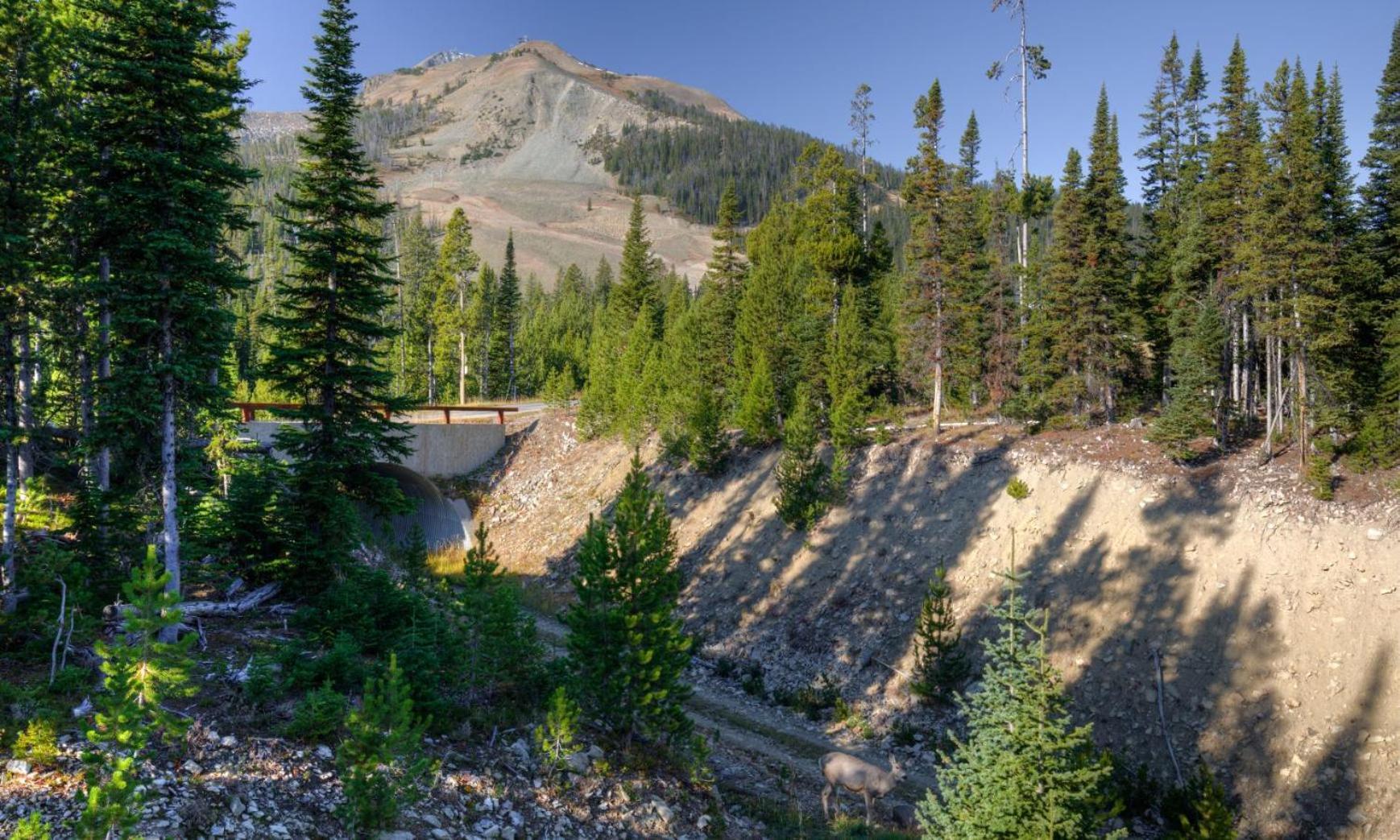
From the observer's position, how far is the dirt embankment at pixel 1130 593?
51.3 feet

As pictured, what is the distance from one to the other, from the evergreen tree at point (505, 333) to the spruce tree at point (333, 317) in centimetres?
4936

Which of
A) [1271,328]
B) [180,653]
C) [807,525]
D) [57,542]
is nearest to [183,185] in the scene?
[57,542]

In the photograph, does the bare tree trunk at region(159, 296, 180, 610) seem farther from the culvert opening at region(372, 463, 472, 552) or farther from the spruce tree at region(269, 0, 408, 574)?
the culvert opening at region(372, 463, 472, 552)

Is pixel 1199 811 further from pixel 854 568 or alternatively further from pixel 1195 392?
pixel 1195 392

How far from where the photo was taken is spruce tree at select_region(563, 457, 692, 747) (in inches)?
547

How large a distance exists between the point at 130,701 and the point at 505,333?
6456 centimetres

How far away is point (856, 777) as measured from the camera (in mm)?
15625

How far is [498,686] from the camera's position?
15.0 m

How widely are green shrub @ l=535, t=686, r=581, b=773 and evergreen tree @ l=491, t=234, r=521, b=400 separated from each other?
58.4 metres

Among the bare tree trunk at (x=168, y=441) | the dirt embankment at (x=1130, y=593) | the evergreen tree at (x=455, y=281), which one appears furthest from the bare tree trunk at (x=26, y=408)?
the evergreen tree at (x=455, y=281)

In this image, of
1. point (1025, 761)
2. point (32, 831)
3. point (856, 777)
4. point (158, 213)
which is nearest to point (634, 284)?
point (158, 213)

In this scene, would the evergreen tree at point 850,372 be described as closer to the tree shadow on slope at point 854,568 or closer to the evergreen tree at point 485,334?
the tree shadow on slope at point 854,568

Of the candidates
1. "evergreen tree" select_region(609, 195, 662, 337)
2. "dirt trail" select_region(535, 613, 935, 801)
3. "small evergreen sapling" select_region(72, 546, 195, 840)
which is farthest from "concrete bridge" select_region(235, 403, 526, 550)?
"small evergreen sapling" select_region(72, 546, 195, 840)

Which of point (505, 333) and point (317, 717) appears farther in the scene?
point (505, 333)
